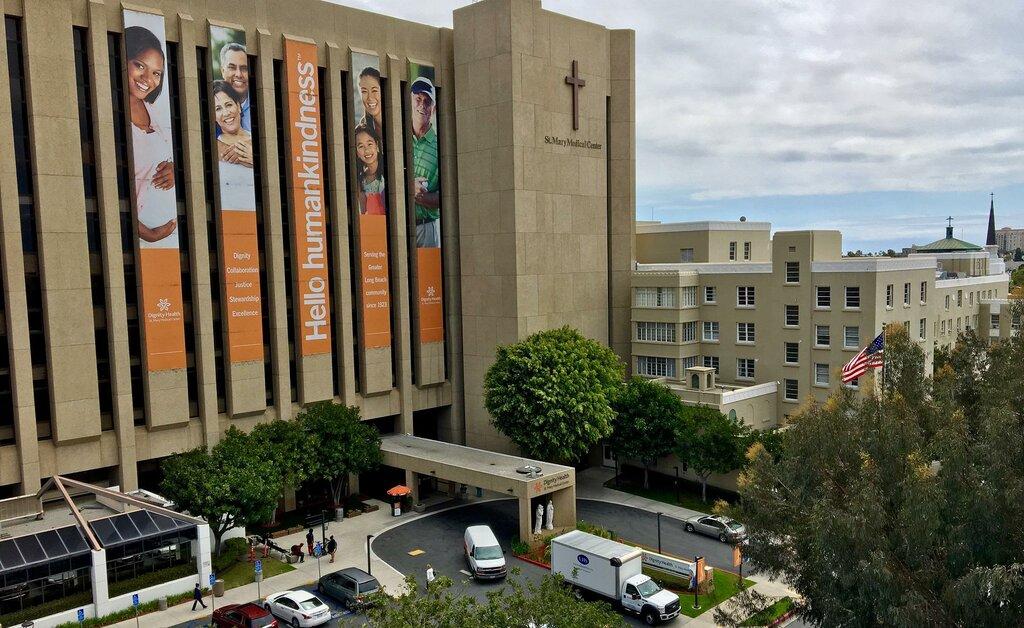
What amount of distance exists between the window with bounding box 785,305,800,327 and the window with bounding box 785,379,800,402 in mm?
4604

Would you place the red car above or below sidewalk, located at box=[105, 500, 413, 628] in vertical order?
above

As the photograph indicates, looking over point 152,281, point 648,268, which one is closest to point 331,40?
point 152,281

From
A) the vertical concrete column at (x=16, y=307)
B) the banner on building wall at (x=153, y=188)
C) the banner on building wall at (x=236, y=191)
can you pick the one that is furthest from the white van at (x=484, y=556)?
the vertical concrete column at (x=16, y=307)

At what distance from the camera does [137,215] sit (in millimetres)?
46719

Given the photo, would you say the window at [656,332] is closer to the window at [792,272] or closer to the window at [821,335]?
the window at [792,272]

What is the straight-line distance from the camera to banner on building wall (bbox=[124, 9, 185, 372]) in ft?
153

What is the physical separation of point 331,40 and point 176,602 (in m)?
37.7

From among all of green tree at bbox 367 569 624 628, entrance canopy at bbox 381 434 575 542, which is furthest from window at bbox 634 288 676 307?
green tree at bbox 367 569 624 628

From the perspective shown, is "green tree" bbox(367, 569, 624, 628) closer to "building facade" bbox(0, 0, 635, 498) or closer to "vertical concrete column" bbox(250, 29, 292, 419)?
"building facade" bbox(0, 0, 635, 498)

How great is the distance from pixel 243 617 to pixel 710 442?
3228cm

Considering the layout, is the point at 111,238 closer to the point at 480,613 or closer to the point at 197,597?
the point at 197,597

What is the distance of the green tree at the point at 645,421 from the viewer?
189 ft

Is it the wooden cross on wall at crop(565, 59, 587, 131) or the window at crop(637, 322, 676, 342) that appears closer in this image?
the wooden cross on wall at crop(565, 59, 587, 131)

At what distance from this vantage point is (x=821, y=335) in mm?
61719
